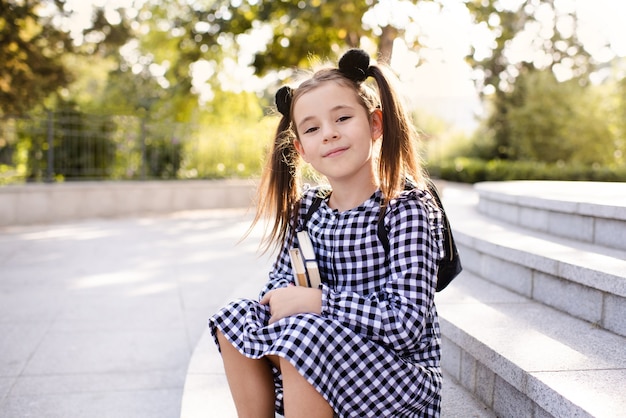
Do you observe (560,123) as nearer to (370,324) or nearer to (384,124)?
(384,124)

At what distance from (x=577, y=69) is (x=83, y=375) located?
27709mm

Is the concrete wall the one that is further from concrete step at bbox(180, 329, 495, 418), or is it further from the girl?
the girl

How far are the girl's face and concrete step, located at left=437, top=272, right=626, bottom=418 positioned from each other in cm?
83

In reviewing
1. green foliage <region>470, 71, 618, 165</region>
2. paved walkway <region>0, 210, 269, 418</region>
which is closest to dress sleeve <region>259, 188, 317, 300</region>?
paved walkway <region>0, 210, 269, 418</region>

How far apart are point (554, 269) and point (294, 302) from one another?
1.47m

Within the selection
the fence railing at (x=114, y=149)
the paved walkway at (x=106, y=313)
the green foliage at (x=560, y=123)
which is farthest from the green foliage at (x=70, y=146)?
the green foliage at (x=560, y=123)

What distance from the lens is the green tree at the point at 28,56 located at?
43.5 ft

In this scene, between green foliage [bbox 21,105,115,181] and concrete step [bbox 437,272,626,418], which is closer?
concrete step [bbox 437,272,626,418]

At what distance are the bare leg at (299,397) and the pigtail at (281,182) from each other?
68 cm

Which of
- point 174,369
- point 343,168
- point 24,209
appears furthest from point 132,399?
point 24,209

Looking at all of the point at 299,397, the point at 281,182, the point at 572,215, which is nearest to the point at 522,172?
the point at 572,215

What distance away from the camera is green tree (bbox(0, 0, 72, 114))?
43.5 feet

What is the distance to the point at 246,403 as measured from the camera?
1856 millimetres

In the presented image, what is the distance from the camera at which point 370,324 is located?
170 centimetres
